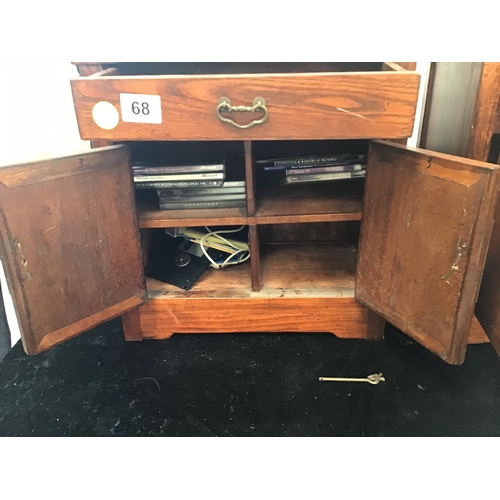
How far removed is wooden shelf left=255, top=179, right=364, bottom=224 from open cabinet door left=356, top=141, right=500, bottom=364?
0.22 ft

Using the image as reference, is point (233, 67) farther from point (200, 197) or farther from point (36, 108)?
point (36, 108)

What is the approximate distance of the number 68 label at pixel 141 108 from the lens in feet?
2.41

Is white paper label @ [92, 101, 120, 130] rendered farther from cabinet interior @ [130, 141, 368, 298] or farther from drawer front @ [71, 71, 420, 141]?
cabinet interior @ [130, 141, 368, 298]

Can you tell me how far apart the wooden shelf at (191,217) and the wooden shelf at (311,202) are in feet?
0.15

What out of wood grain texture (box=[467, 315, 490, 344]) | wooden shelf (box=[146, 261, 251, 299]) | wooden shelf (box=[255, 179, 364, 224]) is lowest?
wood grain texture (box=[467, 315, 490, 344])

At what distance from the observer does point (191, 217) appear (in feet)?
2.92

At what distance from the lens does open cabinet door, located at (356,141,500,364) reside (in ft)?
2.19

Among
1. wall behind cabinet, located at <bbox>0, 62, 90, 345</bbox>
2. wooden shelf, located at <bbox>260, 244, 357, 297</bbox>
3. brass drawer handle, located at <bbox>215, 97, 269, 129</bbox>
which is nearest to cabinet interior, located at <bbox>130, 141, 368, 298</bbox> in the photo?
wooden shelf, located at <bbox>260, 244, 357, 297</bbox>

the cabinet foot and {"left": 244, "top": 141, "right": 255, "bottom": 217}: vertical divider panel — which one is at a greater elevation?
{"left": 244, "top": 141, "right": 255, "bottom": 217}: vertical divider panel

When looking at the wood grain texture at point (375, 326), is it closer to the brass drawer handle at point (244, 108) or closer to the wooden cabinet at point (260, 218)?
the wooden cabinet at point (260, 218)

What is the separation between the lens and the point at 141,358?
0.96m

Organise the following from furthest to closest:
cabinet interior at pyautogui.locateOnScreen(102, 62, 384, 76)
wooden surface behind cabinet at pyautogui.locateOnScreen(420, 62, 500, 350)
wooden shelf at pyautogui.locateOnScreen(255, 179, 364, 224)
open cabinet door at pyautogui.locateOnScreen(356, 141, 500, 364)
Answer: cabinet interior at pyautogui.locateOnScreen(102, 62, 384, 76) → wooden shelf at pyautogui.locateOnScreen(255, 179, 364, 224) → wooden surface behind cabinet at pyautogui.locateOnScreen(420, 62, 500, 350) → open cabinet door at pyautogui.locateOnScreen(356, 141, 500, 364)

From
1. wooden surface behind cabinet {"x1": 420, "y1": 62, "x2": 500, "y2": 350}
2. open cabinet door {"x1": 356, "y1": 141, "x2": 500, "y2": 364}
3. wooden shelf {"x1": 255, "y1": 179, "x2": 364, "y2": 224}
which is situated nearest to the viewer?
open cabinet door {"x1": 356, "y1": 141, "x2": 500, "y2": 364}

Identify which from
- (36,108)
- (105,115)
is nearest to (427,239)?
(105,115)
